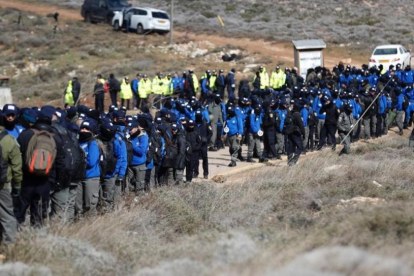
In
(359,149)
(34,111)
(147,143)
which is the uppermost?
(34,111)

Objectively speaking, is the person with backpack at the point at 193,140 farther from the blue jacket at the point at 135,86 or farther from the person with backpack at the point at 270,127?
the blue jacket at the point at 135,86

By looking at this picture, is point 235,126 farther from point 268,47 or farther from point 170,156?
point 268,47

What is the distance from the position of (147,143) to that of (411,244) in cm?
718

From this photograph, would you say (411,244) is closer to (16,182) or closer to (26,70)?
(16,182)

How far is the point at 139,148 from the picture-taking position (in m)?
14.4

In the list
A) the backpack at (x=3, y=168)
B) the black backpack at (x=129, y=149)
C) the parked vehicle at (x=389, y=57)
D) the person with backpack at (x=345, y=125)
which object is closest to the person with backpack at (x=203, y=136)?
the person with backpack at (x=345, y=125)

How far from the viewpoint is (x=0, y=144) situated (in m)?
9.66

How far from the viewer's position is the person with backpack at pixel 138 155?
14.4m

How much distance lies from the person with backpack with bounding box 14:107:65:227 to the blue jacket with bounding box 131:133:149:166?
3952 millimetres

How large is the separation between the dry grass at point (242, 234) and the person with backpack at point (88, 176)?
0.53 meters

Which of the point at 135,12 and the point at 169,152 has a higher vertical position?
the point at 135,12

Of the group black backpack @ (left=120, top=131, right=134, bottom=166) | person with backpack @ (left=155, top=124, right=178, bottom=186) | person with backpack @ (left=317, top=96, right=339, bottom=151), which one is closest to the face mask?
black backpack @ (left=120, top=131, right=134, bottom=166)

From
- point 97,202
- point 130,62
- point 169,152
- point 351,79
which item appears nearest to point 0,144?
point 97,202

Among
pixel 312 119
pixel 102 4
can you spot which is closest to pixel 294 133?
pixel 312 119
